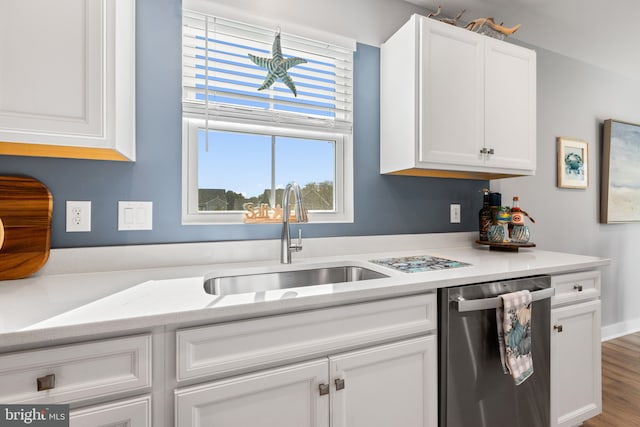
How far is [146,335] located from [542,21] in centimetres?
293

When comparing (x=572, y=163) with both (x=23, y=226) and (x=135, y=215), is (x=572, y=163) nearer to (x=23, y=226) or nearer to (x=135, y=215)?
(x=135, y=215)

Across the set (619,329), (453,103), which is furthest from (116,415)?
(619,329)

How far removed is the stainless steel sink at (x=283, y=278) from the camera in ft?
4.46

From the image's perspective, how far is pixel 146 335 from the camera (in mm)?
826

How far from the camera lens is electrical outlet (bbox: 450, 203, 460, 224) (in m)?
2.12

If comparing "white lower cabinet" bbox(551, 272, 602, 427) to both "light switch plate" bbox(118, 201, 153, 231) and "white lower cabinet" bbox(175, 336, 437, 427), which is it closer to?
"white lower cabinet" bbox(175, 336, 437, 427)

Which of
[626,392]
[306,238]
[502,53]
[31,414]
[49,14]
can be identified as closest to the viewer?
[31,414]

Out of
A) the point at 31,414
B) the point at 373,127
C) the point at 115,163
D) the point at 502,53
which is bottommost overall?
the point at 31,414

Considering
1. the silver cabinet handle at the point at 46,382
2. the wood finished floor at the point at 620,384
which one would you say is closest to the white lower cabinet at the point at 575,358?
the wood finished floor at the point at 620,384

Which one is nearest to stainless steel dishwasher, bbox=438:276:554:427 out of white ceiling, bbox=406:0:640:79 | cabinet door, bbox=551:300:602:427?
cabinet door, bbox=551:300:602:427

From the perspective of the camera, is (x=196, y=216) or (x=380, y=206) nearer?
(x=196, y=216)

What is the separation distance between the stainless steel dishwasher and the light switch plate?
1.27 metres

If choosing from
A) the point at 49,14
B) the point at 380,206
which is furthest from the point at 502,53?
the point at 49,14

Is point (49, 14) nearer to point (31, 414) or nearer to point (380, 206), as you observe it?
point (31, 414)
